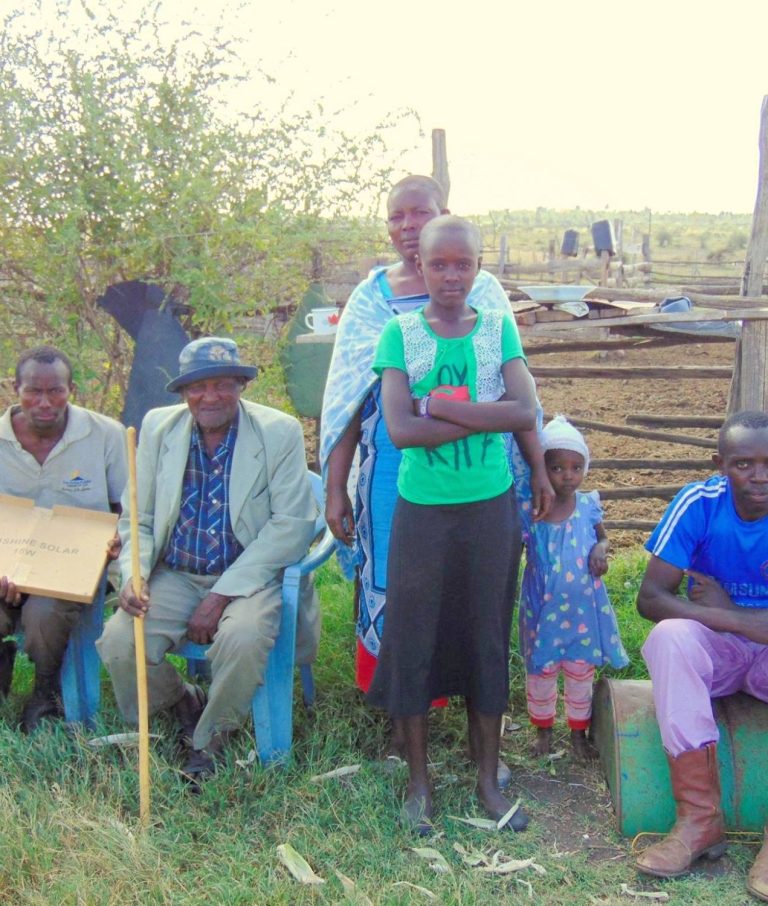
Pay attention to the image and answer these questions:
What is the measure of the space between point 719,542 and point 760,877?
100 cm

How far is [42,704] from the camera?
3711mm

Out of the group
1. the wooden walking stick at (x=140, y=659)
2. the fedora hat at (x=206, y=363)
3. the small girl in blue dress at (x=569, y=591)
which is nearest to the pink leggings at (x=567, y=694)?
the small girl in blue dress at (x=569, y=591)

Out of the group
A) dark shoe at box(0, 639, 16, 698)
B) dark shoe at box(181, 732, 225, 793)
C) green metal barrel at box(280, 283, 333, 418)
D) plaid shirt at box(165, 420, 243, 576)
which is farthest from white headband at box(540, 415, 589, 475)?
green metal barrel at box(280, 283, 333, 418)

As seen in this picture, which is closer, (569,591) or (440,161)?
(569,591)

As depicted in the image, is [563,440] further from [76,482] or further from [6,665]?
[6,665]

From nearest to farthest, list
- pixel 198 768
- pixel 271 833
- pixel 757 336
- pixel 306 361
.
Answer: pixel 271 833, pixel 198 768, pixel 757 336, pixel 306 361

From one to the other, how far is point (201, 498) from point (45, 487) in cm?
67

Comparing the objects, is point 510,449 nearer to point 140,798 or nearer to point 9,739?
point 140,798

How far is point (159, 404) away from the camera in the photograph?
17.4 ft

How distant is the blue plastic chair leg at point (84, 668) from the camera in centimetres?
372

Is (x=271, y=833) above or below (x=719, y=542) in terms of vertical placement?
below

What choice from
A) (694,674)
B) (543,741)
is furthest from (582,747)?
(694,674)

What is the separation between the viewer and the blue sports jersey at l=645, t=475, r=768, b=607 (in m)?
3.17

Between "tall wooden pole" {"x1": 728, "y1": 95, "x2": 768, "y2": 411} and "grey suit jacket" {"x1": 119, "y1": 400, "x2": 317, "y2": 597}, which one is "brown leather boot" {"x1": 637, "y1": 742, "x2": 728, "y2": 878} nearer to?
"grey suit jacket" {"x1": 119, "y1": 400, "x2": 317, "y2": 597}
